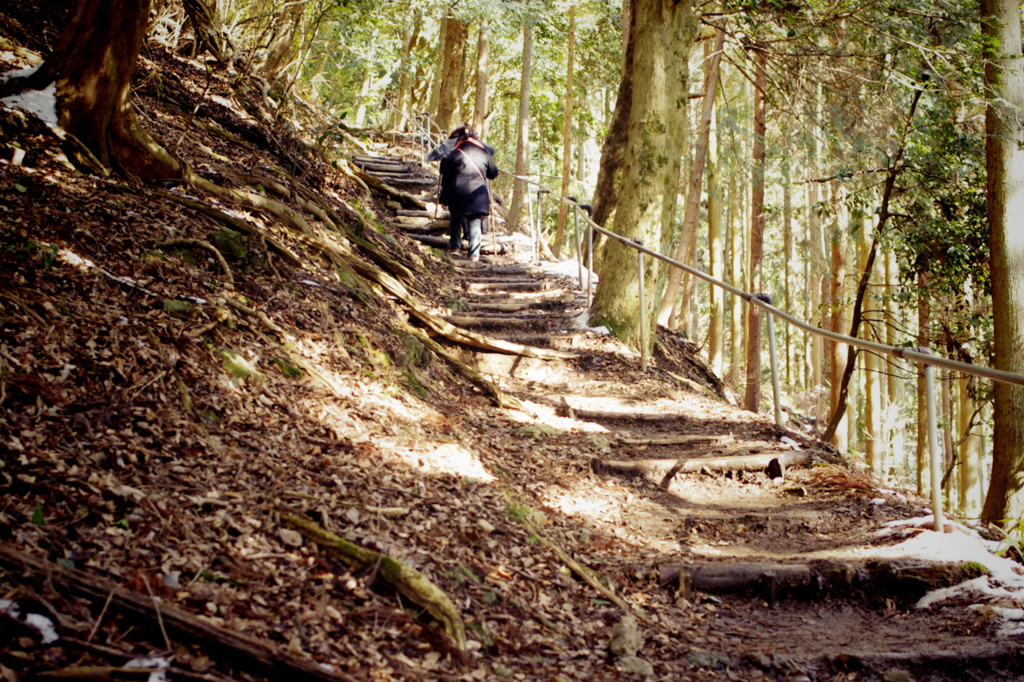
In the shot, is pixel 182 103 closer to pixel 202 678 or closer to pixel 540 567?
pixel 540 567

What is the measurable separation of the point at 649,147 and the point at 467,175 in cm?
339

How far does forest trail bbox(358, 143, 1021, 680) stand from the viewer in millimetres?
3246

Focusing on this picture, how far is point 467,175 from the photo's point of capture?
10.5 m

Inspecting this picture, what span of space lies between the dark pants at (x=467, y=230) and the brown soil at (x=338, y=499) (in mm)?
4665

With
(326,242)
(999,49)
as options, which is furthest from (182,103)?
(999,49)

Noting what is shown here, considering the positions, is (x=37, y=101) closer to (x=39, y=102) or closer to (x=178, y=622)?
(x=39, y=102)

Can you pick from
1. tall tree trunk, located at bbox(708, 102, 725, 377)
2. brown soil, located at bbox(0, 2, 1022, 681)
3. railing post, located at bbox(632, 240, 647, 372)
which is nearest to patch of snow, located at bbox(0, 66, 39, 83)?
brown soil, located at bbox(0, 2, 1022, 681)

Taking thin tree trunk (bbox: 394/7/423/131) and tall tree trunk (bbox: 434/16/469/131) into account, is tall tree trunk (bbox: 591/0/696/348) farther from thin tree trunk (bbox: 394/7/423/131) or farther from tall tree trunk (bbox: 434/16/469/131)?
thin tree trunk (bbox: 394/7/423/131)

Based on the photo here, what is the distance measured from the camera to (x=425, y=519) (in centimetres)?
359

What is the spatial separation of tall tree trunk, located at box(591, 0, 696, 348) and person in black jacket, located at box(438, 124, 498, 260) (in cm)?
292

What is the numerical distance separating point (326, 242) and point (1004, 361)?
21.8 feet

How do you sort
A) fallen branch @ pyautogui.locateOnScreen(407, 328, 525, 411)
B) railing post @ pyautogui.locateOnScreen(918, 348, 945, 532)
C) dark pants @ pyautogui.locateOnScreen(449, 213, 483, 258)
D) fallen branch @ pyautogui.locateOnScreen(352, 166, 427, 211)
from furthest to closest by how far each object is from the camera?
1. fallen branch @ pyautogui.locateOnScreen(352, 166, 427, 211)
2. dark pants @ pyautogui.locateOnScreen(449, 213, 483, 258)
3. fallen branch @ pyautogui.locateOnScreen(407, 328, 525, 411)
4. railing post @ pyautogui.locateOnScreen(918, 348, 945, 532)

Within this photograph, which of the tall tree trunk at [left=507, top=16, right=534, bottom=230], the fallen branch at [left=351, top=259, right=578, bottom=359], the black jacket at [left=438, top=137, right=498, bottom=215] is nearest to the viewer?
the fallen branch at [left=351, top=259, right=578, bottom=359]

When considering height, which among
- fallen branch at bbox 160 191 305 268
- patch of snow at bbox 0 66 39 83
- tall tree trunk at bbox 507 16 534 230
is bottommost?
fallen branch at bbox 160 191 305 268
